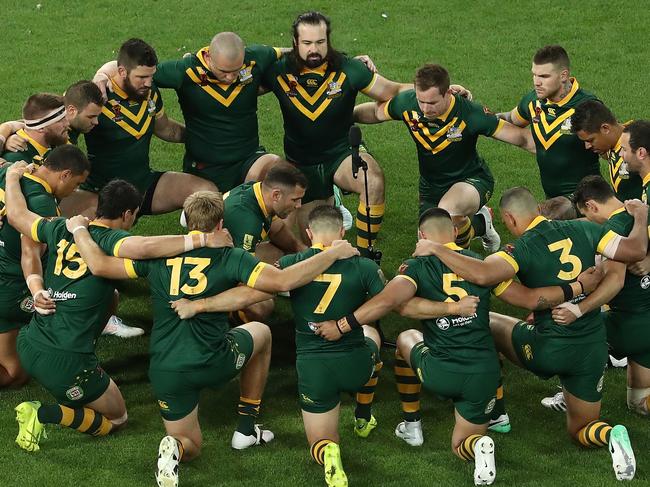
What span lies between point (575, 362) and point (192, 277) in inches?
112

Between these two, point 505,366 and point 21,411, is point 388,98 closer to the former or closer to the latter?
point 505,366

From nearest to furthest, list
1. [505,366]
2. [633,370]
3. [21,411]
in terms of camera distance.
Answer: [21,411], [633,370], [505,366]

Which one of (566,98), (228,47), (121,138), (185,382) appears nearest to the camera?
(185,382)

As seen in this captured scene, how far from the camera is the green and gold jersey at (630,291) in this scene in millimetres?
9203

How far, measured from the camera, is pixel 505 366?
33.9 ft

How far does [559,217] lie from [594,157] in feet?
6.22

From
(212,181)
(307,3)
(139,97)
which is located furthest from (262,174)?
(307,3)

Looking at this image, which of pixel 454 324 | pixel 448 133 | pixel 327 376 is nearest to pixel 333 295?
pixel 327 376

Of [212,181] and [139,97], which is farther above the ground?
[139,97]

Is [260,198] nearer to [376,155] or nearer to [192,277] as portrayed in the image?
[192,277]

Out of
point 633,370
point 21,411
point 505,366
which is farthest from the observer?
point 505,366

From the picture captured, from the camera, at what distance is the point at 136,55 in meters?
10.9

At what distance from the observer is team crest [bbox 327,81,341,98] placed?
38.0 ft

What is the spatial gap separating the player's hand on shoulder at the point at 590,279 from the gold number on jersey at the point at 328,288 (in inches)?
69.7
